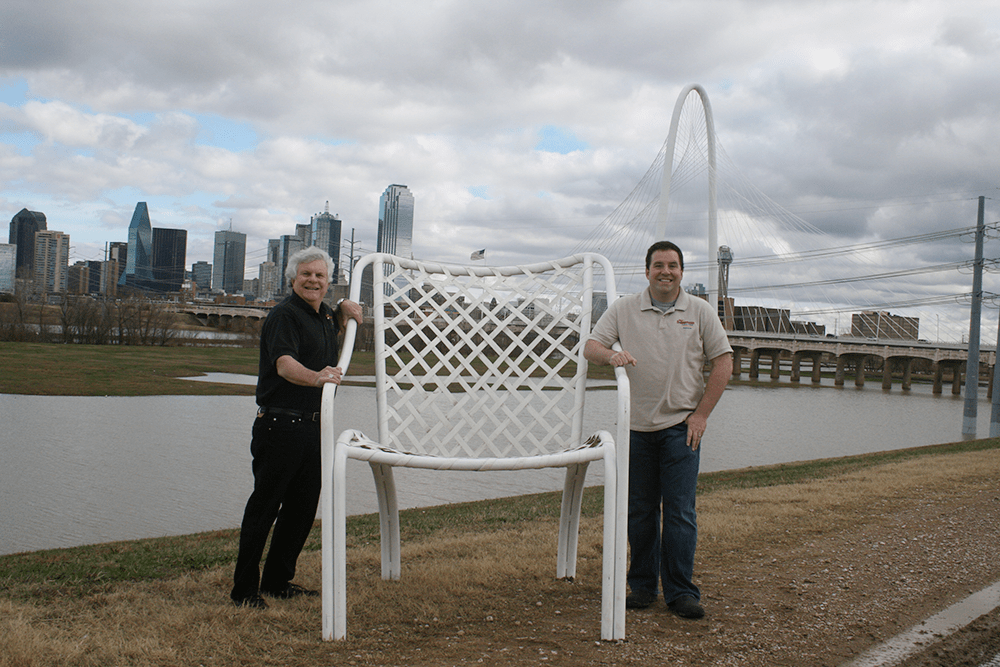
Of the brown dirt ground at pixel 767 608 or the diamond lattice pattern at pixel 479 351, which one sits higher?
the diamond lattice pattern at pixel 479 351

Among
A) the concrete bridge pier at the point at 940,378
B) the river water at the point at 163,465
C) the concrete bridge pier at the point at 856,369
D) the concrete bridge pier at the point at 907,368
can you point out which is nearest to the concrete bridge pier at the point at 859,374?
the concrete bridge pier at the point at 856,369

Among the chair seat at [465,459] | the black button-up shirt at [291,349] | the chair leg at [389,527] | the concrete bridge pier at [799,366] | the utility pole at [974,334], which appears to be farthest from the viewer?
the concrete bridge pier at [799,366]

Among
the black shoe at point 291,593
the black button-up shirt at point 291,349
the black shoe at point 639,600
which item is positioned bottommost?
the black shoe at point 291,593

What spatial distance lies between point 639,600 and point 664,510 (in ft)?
1.24

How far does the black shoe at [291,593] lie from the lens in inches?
118

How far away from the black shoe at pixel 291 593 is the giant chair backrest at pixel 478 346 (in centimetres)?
70

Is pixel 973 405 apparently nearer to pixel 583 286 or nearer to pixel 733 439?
pixel 733 439

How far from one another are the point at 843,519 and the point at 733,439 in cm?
1143

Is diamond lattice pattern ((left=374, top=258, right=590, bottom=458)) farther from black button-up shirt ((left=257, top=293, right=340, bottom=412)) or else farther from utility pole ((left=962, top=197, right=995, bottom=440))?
utility pole ((left=962, top=197, right=995, bottom=440))

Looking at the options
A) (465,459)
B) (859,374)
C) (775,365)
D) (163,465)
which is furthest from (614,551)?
(775,365)

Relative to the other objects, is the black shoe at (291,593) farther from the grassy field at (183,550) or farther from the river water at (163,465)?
Answer: the river water at (163,465)

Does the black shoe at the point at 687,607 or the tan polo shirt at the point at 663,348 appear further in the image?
the tan polo shirt at the point at 663,348

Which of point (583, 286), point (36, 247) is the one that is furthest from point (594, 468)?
point (36, 247)

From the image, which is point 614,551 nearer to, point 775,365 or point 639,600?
point 639,600
